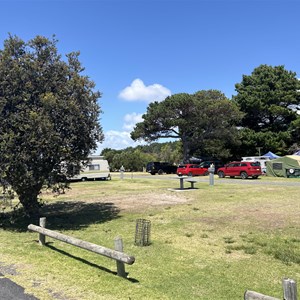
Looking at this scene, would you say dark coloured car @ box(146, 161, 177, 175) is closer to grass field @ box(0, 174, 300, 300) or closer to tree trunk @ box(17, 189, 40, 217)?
grass field @ box(0, 174, 300, 300)

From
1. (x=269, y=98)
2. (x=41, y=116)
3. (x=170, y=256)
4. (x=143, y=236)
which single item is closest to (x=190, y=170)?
(x=269, y=98)

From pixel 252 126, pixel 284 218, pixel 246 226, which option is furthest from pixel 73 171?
pixel 252 126

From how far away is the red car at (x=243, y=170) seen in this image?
32.2 meters

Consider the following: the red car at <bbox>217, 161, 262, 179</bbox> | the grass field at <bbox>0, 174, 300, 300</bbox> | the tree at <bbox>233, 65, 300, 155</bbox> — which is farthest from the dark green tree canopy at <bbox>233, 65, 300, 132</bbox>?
the grass field at <bbox>0, 174, 300, 300</bbox>

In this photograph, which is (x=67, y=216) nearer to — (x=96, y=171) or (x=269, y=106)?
(x=96, y=171)

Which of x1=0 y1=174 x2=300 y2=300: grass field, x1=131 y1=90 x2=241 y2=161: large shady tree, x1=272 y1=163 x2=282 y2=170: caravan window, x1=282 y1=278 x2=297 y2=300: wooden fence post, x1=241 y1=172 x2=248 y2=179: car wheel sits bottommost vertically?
x1=0 y1=174 x2=300 y2=300: grass field

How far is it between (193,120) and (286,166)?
48.5ft

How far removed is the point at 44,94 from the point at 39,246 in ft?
15.4

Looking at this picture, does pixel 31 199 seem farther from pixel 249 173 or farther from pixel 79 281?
pixel 249 173

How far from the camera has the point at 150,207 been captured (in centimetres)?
1444

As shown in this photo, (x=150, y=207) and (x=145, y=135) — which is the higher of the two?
(x=145, y=135)

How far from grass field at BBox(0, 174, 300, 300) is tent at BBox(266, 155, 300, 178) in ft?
73.8

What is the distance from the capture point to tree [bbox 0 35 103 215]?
10.1 metres

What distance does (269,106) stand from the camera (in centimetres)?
4891
